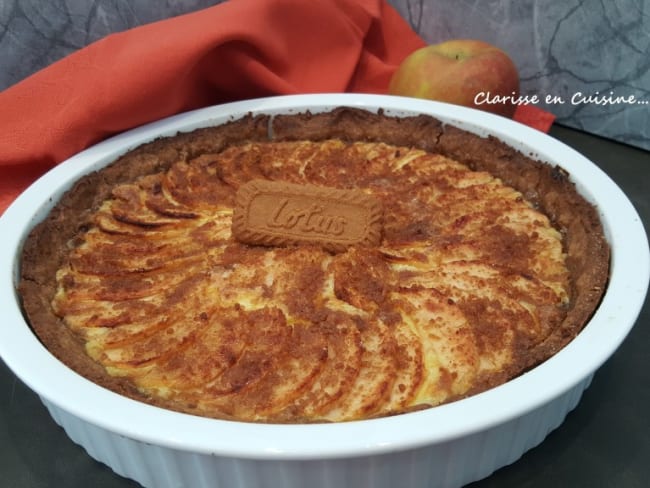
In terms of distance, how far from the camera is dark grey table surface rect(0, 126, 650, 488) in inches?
72.5

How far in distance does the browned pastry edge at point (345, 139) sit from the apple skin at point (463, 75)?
16.2 inches

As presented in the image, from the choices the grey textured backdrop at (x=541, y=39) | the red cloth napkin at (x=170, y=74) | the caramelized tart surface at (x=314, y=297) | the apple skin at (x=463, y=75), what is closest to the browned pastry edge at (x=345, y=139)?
the caramelized tart surface at (x=314, y=297)

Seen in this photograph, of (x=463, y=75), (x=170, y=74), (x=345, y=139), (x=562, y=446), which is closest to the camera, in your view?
(x=562, y=446)

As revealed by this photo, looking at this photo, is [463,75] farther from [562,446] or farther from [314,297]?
[562,446]

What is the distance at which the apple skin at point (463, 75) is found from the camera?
3.12 m

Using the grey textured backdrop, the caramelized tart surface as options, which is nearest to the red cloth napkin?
the caramelized tart surface

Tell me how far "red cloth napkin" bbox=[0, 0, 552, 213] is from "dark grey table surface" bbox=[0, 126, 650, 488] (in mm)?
971

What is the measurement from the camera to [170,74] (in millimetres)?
2771

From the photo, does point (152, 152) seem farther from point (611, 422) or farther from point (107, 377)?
point (611, 422)

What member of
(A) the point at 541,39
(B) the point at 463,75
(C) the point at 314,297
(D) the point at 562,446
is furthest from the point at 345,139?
(D) the point at 562,446

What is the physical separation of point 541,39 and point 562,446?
221 centimetres

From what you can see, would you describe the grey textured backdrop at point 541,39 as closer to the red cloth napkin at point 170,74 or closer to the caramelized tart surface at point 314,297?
the red cloth napkin at point 170,74

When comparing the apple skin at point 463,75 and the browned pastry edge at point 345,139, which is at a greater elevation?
the apple skin at point 463,75

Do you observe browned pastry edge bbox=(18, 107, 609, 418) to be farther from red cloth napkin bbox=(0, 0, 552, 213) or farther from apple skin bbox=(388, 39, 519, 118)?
apple skin bbox=(388, 39, 519, 118)
